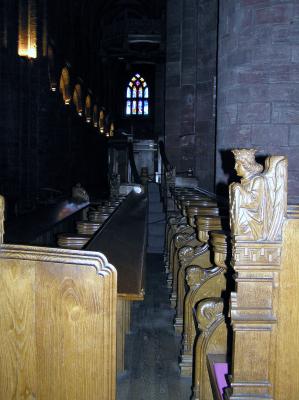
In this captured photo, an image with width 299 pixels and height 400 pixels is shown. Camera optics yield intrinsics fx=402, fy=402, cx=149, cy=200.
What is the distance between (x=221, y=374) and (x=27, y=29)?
10.4 m

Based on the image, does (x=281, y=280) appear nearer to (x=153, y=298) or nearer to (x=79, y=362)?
(x=79, y=362)

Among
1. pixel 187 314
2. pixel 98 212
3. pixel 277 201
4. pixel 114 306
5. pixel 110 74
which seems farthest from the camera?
pixel 110 74

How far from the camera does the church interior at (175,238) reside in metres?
1.41

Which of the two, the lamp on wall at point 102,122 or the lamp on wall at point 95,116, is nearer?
Answer: the lamp on wall at point 95,116

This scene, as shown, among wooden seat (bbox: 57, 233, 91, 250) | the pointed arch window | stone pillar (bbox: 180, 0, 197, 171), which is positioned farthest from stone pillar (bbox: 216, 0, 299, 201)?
the pointed arch window

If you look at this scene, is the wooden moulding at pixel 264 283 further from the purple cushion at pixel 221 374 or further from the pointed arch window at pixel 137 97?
the pointed arch window at pixel 137 97

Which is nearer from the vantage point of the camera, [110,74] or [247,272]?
[247,272]

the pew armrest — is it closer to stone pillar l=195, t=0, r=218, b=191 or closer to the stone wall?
stone pillar l=195, t=0, r=218, b=191

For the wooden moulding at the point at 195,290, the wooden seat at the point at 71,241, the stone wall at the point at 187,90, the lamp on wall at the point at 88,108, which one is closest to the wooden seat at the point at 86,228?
the wooden seat at the point at 71,241

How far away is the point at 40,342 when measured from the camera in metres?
1.42

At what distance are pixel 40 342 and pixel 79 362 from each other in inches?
6.1

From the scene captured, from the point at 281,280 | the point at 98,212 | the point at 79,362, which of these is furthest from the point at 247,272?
the point at 98,212

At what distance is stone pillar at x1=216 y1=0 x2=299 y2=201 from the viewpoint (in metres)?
4.52

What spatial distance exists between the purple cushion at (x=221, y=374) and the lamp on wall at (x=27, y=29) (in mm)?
9824
